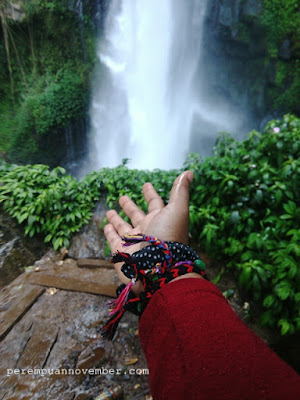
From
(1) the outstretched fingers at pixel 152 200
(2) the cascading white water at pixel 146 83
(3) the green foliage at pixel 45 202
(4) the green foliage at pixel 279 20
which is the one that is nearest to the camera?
(1) the outstretched fingers at pixel 152 200

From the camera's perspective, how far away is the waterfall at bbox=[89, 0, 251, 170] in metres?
11.1

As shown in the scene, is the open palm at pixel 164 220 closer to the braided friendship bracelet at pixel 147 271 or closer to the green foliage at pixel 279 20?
the braided friendship bracelet at pixel 147 271

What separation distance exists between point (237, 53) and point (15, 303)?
16452 mm

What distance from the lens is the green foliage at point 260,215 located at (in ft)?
6.61

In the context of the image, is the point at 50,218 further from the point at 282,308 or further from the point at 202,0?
the point at 202,0

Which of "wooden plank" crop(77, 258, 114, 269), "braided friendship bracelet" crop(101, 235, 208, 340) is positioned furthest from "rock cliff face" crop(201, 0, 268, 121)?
Answer: "braided friendship bracelet" crop(101, 235, 208, 340)

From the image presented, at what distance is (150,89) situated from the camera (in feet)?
43.0

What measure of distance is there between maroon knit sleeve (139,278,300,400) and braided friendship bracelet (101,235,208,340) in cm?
12

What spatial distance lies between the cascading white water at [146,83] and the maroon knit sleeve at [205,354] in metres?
10.9

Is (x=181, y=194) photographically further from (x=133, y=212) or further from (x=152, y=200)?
(x=133, y=212)

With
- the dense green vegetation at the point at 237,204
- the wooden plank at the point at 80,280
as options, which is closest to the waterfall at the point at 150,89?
the dense green vegetation at the point at 237,204

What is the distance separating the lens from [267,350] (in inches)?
29.8

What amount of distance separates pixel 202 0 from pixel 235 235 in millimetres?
15113

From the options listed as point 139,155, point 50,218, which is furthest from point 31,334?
→ point 139,155
